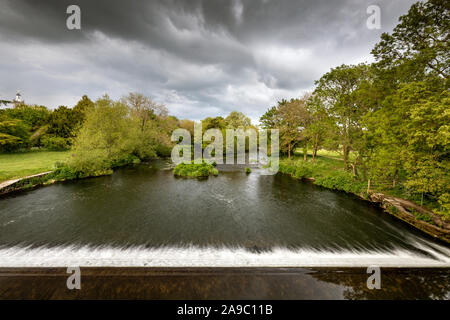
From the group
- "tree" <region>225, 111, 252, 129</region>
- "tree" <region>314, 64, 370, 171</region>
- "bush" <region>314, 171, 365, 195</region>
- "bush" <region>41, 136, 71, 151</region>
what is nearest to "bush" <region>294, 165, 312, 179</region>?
"bush" <region>314, 171, 365, 195</region>

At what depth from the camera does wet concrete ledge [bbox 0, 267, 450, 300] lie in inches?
164

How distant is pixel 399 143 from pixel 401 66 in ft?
15.4

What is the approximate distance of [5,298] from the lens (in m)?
3.92

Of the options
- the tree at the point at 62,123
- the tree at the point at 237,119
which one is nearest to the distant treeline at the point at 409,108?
the tree at the point at 237,119

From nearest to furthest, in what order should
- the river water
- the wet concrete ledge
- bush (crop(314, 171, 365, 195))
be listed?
the wet concrete ledge
the river water
bush (crop(314, 171, 365, 195))

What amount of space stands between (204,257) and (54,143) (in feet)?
115

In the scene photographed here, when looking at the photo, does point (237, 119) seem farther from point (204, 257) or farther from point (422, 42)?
point (204, 257)

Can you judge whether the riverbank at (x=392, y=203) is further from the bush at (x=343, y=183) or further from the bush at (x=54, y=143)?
the bush at (x=54, y=143)

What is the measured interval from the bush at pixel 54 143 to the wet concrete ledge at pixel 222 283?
30094mm

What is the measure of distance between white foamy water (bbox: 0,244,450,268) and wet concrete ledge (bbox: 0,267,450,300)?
0.28 meters

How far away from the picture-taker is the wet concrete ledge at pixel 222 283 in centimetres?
416

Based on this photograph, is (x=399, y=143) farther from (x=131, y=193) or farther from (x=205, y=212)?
(x=131, y=193)

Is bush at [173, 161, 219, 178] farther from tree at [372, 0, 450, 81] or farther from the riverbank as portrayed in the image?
tree at [372, 0, 450, 81]

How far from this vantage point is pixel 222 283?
4.59 metres
